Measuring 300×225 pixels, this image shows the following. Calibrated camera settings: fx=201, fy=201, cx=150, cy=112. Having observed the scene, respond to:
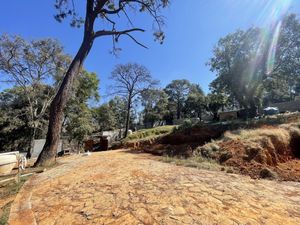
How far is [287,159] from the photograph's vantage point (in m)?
6.79

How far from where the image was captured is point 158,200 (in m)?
2.75

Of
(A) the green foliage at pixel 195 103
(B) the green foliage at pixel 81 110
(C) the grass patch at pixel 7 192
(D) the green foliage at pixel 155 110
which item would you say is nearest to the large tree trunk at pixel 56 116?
(C) the grass patch at pixel 7 192

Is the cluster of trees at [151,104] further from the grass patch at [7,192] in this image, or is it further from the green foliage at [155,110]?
the grass patch at [7,192]

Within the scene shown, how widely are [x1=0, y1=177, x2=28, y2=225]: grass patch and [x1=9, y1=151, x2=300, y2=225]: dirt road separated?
3.1 inches

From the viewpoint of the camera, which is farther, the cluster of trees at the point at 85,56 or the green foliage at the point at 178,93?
the green foliage at the point at 178,93

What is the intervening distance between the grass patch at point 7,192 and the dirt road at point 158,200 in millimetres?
78

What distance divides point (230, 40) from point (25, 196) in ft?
56.2

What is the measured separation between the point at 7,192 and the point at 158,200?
2752 mm

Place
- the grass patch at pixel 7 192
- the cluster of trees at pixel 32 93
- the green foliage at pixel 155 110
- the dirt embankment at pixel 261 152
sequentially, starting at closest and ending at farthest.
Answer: the grass patch at pixel 7 192 → the dirt embankment at pixel 261 152 → the cluster of trees at pixel 32 93 → the green foliage at pixel 155 110

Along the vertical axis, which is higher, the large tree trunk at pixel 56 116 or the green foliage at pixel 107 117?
the green foliage at pixel 107 117

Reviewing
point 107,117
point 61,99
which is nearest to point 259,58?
point 61,99

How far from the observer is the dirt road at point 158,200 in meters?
2.31

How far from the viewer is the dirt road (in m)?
2.31

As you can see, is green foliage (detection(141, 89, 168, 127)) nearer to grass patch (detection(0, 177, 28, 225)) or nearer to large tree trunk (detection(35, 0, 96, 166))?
large tree trunk (detection(35, 0, 96, 166))
